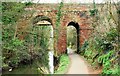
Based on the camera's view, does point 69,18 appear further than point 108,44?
Yes

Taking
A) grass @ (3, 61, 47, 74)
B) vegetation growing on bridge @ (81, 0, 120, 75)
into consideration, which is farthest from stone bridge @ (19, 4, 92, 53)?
grass @ (3, 61, 47, 74)

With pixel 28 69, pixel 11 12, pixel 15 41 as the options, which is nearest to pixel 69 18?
pixel 28 69

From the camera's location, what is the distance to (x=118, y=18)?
13727mm

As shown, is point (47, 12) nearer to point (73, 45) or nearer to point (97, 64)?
point (97, 64)

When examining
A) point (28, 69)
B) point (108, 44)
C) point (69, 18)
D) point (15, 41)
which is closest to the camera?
point (15, 41)

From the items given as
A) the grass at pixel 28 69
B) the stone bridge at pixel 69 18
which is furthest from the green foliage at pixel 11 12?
the stone bridge at pixel 69 18

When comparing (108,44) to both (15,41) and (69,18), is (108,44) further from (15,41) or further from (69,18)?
(69,18)

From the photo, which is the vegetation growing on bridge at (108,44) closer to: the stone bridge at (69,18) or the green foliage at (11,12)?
the green foliage at (11,12)

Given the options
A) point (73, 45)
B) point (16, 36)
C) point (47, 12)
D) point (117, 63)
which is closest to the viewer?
point (117, 63)

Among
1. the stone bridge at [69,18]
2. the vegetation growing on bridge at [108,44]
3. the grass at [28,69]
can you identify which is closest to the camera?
the vegetation growing on bridge at [108,44]

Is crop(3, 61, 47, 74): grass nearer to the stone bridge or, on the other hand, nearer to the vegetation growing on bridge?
the vegetation growing on bridge

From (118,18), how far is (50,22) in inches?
364

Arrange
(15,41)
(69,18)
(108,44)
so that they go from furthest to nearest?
(69,18) < (108,44) < (15,41)

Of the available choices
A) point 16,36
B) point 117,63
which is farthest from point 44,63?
point 117,63
